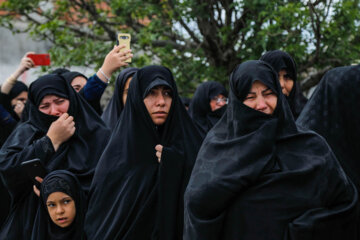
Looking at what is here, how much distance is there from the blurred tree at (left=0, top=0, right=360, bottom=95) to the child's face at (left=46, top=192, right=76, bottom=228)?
124 inches

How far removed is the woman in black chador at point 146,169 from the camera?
3.16 m

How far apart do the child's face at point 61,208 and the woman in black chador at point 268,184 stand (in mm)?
1120

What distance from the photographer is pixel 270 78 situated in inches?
105

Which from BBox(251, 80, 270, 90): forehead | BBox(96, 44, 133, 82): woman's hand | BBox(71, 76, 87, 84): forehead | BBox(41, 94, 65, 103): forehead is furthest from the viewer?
BBox(71, 76, 87, 84): forehead

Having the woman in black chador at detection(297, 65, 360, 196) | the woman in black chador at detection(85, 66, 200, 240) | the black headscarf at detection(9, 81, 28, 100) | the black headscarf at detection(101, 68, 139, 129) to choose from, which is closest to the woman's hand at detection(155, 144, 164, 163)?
the woman in black chador at detection(85, 66, 200, 240)

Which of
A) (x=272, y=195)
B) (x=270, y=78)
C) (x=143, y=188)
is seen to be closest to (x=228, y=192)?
(x=272, y=195)

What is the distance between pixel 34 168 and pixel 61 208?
1.07 feet

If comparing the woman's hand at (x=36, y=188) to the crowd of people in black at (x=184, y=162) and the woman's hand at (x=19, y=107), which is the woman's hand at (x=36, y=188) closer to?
the crowd of people in black at (x=184, y=162)

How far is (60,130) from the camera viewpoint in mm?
3633

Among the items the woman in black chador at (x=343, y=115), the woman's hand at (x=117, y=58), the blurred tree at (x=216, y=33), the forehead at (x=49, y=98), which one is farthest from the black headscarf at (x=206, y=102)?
the woman in black chador at (x=343, y=115)

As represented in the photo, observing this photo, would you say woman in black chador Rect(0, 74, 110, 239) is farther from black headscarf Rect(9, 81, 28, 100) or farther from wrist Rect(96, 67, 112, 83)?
black headscarf Rect(9, 81, 28, 100)

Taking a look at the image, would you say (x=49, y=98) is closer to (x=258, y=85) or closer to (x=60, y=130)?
(x=60, y=130)

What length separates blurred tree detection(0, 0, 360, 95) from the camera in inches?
243

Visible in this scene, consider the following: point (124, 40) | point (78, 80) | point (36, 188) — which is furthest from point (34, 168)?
point (78, 80)
